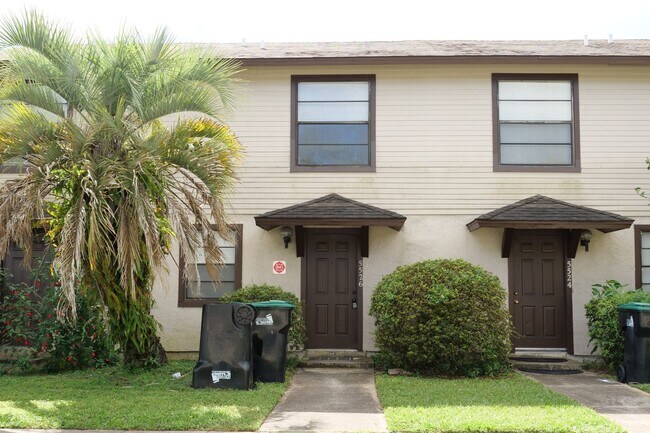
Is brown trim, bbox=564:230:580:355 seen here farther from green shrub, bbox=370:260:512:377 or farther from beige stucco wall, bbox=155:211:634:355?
green shrub, bbox=370:260:512:377

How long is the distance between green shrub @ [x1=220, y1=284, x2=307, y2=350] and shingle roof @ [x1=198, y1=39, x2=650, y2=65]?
395 centimetres

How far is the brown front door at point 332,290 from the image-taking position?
12.0m

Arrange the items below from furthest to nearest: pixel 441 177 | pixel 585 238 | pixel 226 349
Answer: pixel 441 177 → pixel 585 238 → pixel 226 349

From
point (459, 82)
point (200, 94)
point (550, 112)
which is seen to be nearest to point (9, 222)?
point (200, 94)

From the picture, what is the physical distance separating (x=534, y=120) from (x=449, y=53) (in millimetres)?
1961

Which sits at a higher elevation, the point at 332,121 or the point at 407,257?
the point at 332,121

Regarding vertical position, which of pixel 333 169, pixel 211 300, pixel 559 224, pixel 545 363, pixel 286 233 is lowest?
pixel 545 363

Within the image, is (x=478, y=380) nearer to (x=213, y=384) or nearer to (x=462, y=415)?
(x=462, y=415)

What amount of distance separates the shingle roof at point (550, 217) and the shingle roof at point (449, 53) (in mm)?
2583

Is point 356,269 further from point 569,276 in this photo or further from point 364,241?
point 569,276

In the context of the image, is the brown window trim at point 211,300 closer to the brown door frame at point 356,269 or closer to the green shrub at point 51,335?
the brown door frame at point 356,269

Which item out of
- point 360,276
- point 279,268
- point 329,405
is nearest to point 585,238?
point 360,276

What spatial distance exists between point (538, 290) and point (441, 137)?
10.6 ft

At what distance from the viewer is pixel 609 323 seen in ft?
34.3
